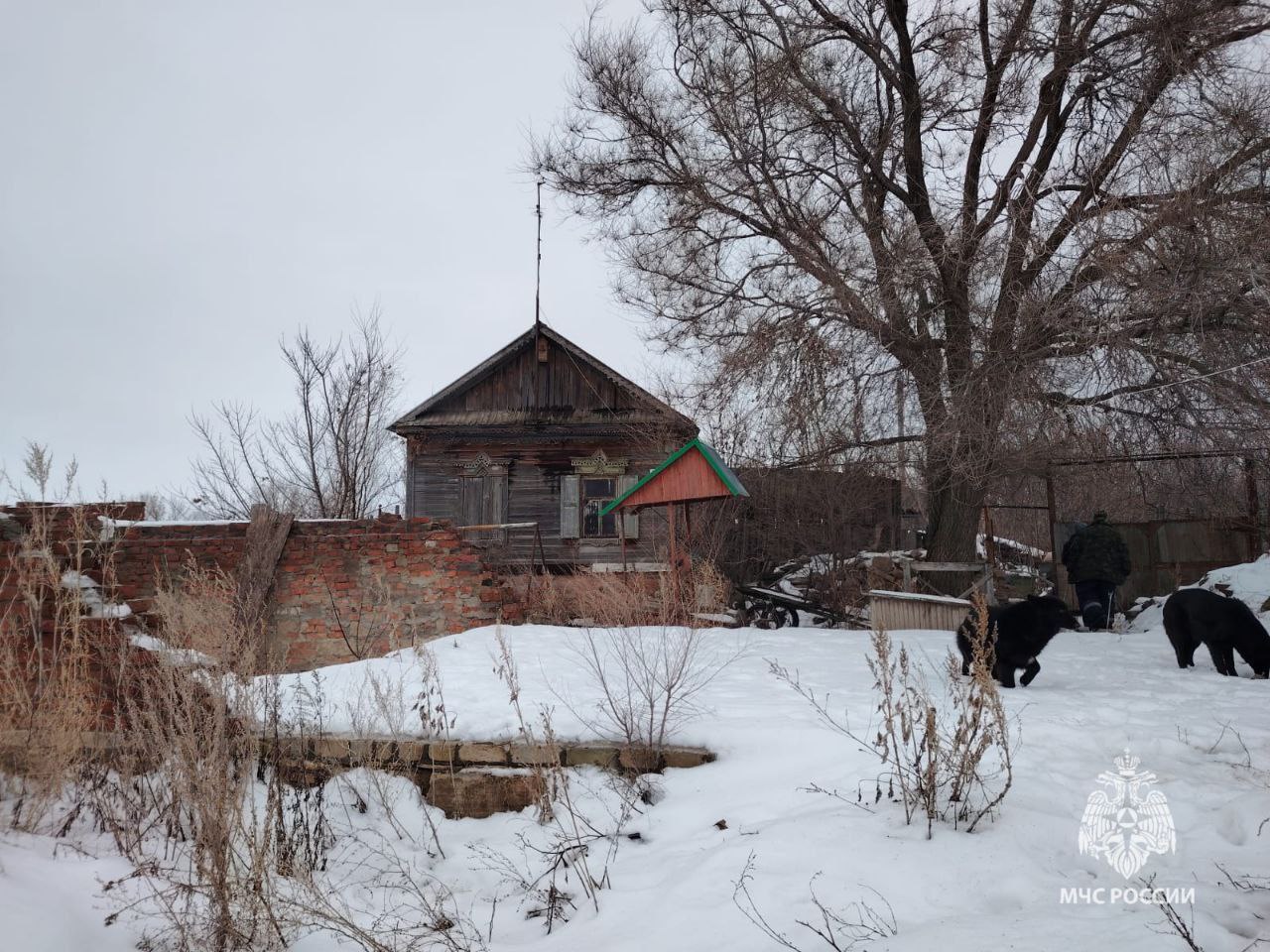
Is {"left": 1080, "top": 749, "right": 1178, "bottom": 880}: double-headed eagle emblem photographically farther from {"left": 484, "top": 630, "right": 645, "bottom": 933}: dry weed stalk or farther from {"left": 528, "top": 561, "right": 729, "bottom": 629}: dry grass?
{"left": 528, "top": 561, "right": 729, "bottom": 629}: dry grass

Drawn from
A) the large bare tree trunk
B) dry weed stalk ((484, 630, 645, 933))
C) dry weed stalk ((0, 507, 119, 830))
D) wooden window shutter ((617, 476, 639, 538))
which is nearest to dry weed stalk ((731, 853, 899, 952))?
dry weed stalk ((484, 630, 645, 933))

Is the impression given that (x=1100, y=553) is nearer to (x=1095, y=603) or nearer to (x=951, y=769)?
(x=1095, y=603)

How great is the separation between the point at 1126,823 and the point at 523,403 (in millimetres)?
14975

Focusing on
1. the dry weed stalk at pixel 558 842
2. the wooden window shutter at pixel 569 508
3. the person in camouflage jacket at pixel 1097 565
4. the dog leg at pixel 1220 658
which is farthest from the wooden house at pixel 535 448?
the dry weed stalk at pixel 558 842

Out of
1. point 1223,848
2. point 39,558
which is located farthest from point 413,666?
point 1223,848

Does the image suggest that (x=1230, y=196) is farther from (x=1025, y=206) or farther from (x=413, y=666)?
(x=413, y=666)

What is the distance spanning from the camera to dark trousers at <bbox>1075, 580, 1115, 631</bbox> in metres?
10.6

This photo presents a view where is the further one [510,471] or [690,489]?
[510,471]

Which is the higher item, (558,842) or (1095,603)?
(1095,603)

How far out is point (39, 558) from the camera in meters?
5.79

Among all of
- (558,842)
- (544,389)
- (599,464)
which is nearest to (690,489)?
(558,842)

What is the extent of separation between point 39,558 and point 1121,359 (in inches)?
388

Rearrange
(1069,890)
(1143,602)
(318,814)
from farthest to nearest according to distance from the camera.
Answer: (1143,602) → (318,814) → (1069,890)

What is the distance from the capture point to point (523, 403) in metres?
17.5
